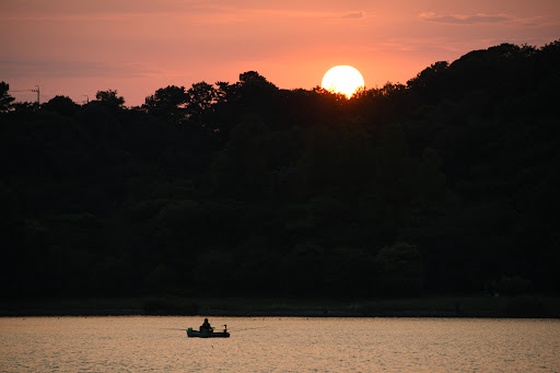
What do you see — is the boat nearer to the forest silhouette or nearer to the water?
the water

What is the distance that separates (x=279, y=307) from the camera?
134 m

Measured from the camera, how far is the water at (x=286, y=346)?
7762 cm

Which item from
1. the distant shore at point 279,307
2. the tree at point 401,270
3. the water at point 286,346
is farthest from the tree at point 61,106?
the tree at point 401,270

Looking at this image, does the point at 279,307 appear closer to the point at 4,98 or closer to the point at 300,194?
the point at 300,194

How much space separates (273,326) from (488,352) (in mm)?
33236

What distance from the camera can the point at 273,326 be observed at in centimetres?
11669

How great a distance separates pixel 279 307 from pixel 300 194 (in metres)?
27.2

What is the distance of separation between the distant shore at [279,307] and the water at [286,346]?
4.78 feet

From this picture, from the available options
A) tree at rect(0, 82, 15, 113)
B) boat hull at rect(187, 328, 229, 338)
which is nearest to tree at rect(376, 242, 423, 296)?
boat hull at rect(187, 328, 229, 338)

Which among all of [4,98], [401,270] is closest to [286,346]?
[401,270]

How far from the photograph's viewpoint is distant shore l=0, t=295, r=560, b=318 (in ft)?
406

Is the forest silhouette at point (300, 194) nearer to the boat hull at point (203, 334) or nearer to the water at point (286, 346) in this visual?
the water at point (286, 346)

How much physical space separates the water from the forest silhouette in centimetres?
915

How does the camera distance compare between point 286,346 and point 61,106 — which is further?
point 61,106
